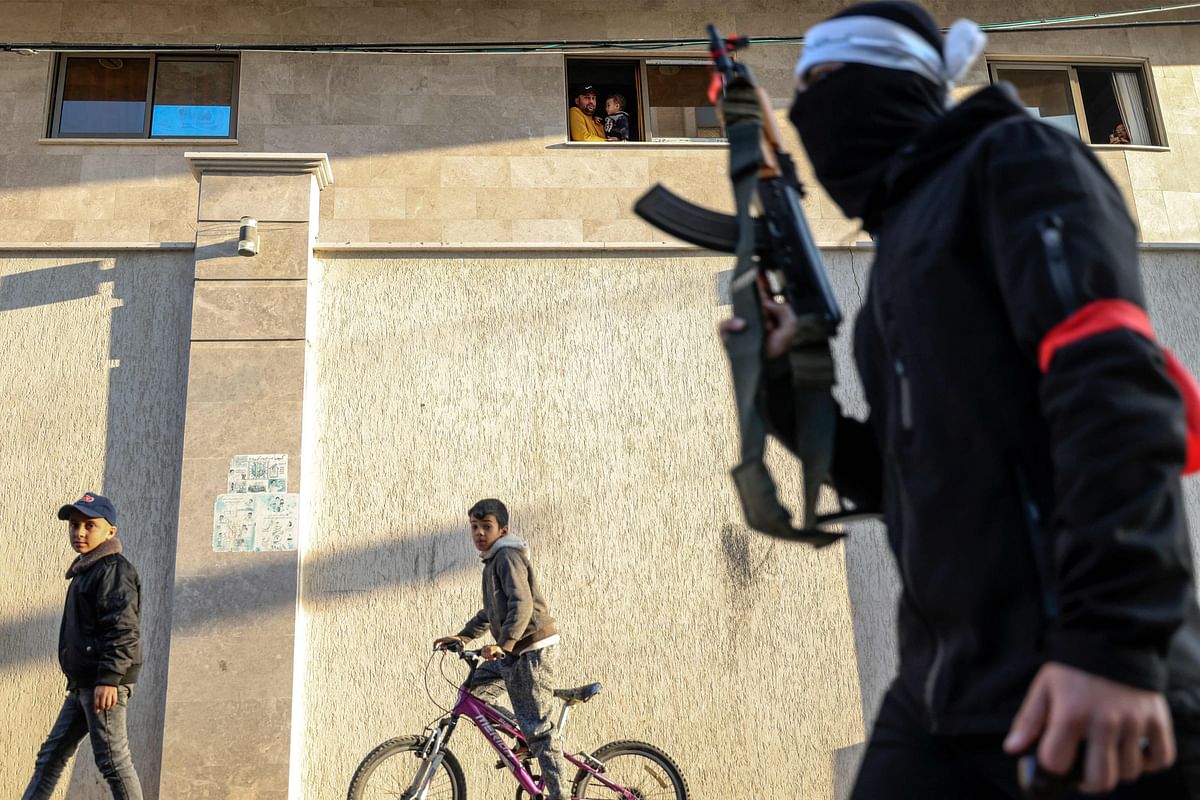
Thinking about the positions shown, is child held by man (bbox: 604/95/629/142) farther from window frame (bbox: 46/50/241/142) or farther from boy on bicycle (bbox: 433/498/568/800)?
boy on bicycle (bbox: 433/498/568/800)

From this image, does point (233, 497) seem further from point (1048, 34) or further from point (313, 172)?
point (1048, 34)

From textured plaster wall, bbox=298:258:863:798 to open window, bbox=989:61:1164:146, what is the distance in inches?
118

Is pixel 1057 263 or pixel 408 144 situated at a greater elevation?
pixel 408 144

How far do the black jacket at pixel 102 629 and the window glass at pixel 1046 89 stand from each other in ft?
28.0

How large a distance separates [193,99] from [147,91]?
0.40 metres

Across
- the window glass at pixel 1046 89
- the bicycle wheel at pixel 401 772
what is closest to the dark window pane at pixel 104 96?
the bicycle wheel at pixel 401 772

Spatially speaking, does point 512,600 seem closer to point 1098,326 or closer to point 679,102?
point 679,102

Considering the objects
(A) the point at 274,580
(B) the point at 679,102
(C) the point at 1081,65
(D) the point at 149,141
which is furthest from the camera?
(C) the point at 1081,65

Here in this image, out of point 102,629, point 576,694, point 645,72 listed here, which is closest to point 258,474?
point 102,629

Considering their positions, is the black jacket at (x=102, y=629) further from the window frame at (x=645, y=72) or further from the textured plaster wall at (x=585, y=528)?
the window frame at (x=645, y=72)

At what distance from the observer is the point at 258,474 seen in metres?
8.10

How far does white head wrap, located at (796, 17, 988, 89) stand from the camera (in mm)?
1815

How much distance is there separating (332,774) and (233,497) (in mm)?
2102

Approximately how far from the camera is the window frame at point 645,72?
9.55 meters
